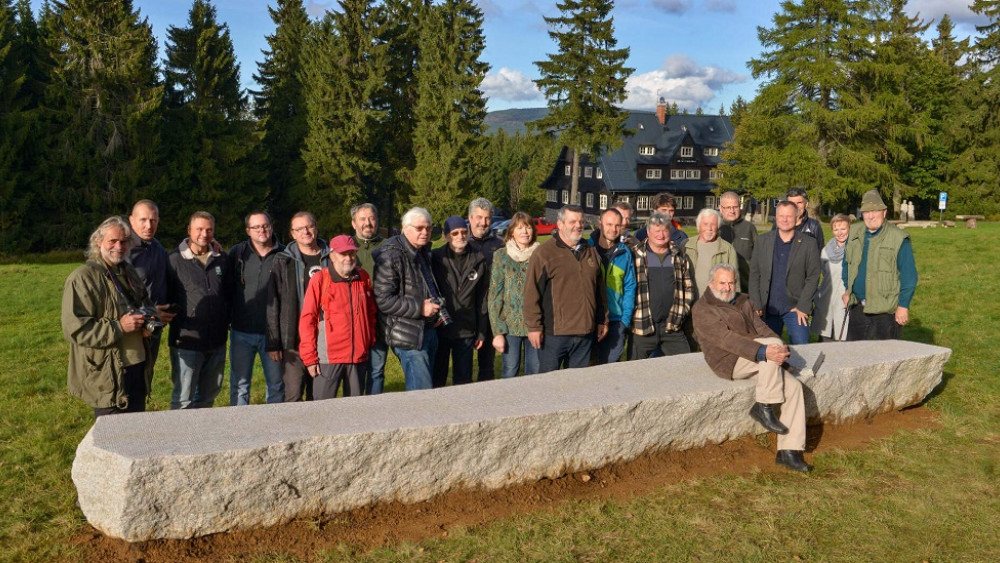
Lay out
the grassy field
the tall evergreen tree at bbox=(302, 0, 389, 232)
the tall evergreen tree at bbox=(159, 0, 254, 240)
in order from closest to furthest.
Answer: the grassy field → the tall evergreen tree at bbox=(159, 0, 254, 240) → the tall evergreen tree at bbox=(302, 0, 389, 232)

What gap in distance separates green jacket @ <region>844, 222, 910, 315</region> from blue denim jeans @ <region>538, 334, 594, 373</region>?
9.55 ft

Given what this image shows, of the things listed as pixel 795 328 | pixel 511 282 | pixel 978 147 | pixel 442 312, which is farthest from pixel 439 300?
pixel 978 147

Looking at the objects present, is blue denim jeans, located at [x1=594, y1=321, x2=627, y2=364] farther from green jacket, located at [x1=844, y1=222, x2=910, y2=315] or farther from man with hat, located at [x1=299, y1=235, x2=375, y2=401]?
green jacket, located at [x1=844, y1=222, x2=910, y2=315]

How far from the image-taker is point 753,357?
5020 mm

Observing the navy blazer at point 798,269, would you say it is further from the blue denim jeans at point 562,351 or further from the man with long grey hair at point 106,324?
the man with long grey hair at point 106,324

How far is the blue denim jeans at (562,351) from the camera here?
5.73 meters

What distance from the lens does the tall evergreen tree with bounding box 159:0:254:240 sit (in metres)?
29.5

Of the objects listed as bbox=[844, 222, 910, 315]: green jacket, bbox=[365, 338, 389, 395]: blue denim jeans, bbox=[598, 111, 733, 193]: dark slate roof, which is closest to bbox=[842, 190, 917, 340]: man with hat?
bbox=[844, 222, 910, 315]: green jacket

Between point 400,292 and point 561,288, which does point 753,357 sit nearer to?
point 561,288

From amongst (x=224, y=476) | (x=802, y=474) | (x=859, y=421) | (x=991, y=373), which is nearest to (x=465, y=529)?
(x=224, y=476)

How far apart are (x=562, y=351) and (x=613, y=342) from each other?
77cm

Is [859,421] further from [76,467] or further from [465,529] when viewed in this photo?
[76,467]

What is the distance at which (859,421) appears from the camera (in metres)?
5.91

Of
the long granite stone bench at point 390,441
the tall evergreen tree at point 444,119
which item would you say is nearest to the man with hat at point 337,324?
the long granite stone bench at point 390,441
